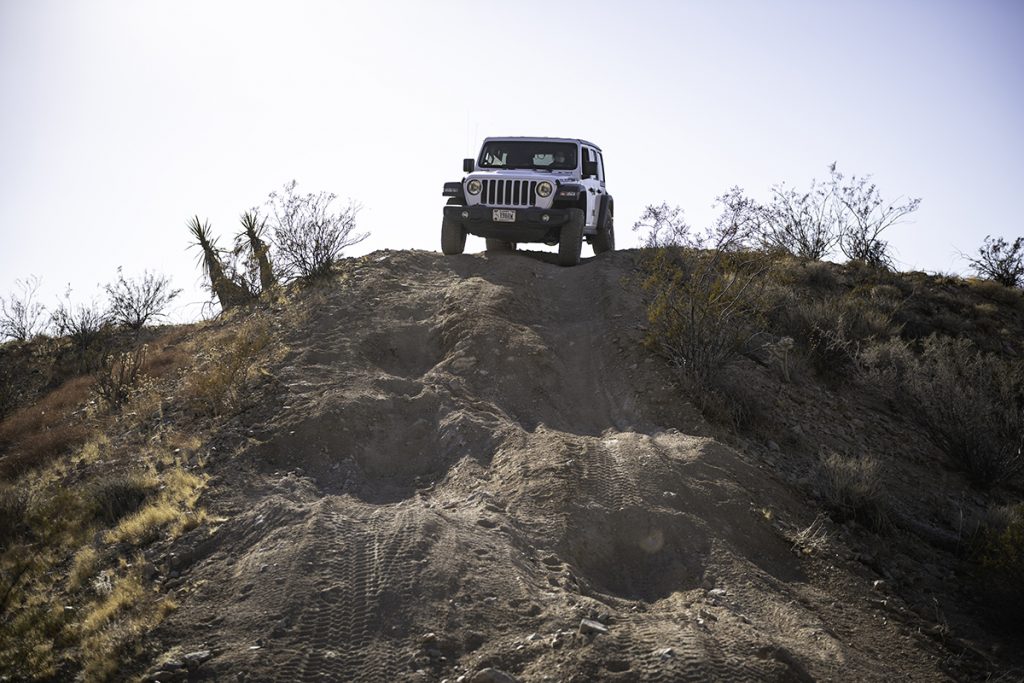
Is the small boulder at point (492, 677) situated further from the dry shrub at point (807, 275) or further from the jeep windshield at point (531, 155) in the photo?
the dry shrub at point (807, 275)

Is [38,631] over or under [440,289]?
under

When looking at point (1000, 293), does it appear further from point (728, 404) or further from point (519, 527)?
point (519, 527)

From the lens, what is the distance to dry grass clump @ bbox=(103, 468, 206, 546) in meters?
6.64

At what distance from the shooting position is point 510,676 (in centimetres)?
468

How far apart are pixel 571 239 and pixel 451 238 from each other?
2129 millimetres

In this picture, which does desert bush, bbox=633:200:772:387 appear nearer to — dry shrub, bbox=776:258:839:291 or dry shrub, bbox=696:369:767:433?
dry shrub, bbox=696:369:767:433

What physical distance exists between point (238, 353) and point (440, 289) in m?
3.03

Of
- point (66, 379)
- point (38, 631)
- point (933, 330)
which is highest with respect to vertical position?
point (933, 330)

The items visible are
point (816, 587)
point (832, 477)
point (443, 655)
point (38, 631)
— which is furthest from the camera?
point (832, 477)

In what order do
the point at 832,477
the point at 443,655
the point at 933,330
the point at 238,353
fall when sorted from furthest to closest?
the point at 933,330 → the point at 238,353 → the point at 832,477 → the point at 443,655

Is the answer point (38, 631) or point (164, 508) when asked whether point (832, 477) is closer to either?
point (164, 508)

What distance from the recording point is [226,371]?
959cm

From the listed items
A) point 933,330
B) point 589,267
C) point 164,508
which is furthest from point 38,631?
point 933,330

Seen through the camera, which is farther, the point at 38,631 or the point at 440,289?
the point at 440,289
